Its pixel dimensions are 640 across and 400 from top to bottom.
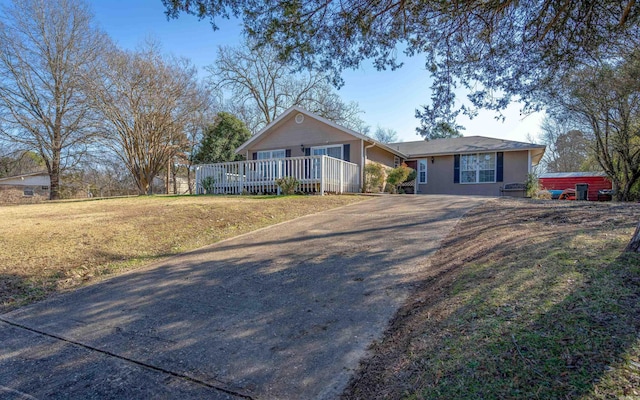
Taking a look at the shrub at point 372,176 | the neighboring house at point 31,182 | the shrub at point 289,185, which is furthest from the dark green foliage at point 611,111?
the neighboring house at point 31,182

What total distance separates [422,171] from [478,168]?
2.98m

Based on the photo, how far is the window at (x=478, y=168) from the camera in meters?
17.5

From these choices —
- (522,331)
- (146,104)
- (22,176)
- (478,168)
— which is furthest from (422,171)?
(22,176)

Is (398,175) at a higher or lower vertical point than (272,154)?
lower

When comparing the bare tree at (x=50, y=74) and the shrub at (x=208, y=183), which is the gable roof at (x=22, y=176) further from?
the shrub at (x=208, y=183)

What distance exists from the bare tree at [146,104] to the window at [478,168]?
603 inches

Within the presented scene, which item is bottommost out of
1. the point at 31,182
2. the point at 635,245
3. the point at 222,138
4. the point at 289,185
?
the point at 635,245

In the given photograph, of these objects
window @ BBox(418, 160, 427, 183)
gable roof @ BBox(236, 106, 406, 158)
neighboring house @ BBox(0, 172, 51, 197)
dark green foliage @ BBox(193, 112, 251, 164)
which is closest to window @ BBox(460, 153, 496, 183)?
window @ BBox(418, 160, 427, 183)

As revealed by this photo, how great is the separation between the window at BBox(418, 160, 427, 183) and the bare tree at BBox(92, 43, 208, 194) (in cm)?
1334

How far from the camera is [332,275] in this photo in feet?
14.0

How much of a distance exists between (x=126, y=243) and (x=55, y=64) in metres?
19.3

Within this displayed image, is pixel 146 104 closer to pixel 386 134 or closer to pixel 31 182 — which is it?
pixel 31 182

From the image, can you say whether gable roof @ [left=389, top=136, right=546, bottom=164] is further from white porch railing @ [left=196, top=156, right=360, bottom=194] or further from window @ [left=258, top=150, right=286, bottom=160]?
window @ [left=258, top=150, right=286, bottom=160]

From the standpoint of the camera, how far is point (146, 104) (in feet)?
56.9
